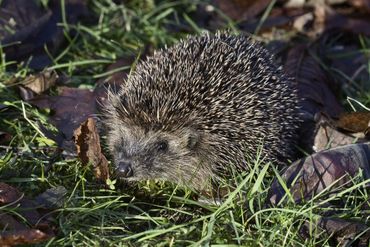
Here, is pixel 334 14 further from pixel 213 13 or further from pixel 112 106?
pixel 112 106

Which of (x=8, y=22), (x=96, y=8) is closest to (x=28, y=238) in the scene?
(x=8, y=22)

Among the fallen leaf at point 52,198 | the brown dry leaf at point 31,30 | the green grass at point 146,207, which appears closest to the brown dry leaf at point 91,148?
the green grass at point 146,207

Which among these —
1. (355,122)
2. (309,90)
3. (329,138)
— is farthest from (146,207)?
(309,90)

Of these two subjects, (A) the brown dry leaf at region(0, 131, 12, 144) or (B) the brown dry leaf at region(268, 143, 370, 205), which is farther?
(A) the brown dry leaf at region(0, 131, 12, 144)

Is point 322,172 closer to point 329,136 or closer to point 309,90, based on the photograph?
point 329,136

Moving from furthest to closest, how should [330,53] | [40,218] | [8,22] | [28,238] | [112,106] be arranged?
[330,53]
[8,22]
[112,106]
[40,218]
[28,238]

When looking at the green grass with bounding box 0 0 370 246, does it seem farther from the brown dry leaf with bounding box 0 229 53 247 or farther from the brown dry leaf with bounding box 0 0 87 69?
the brown dry leaf with bounding box 0 0 87 69

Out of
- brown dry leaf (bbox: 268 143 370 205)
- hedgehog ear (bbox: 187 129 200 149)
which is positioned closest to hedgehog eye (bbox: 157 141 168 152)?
hedgehog ear (bbox: 187 129 200 149)
